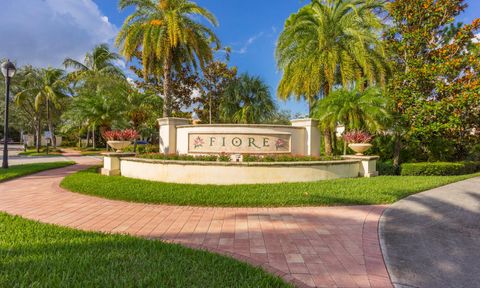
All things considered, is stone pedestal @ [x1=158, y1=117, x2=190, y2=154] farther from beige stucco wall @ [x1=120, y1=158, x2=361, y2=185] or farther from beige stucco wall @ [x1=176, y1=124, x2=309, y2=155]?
beige stucco wall @ [x1=120, y1=158, x2=361, y2=185]

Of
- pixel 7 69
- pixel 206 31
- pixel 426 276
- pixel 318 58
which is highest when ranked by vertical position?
pixel 206 31

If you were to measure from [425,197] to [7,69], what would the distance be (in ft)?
58.4

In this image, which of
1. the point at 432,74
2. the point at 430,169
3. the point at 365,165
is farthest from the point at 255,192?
the point at 432,74

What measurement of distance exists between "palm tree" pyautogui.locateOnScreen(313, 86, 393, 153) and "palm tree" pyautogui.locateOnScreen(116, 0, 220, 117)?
8.01 metres

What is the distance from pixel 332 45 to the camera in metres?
13.6

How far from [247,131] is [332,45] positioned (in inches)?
293

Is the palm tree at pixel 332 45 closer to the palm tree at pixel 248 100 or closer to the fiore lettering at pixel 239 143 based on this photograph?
the fiore lettering at pixel 239 143

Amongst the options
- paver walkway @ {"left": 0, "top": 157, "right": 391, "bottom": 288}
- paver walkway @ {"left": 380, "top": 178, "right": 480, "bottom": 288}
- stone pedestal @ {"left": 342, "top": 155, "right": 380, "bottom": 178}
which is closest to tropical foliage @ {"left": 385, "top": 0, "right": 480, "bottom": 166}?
stone pedestal @ {"left": 342, "top": 155, "right": 380, "bottom": 178}

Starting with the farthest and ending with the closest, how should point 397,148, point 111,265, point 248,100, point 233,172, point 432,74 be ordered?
1. point 248,100
2. point 397,148
3. point 432,74
4. point 233,172
5. point 111,265

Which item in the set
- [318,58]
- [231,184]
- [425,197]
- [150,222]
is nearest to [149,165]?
[231,184]

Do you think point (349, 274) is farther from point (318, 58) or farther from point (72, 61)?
point (72, 61)

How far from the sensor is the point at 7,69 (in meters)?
11.7

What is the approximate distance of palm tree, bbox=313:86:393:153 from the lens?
11.6 meters

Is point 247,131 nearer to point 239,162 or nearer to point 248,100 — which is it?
point 239,162
